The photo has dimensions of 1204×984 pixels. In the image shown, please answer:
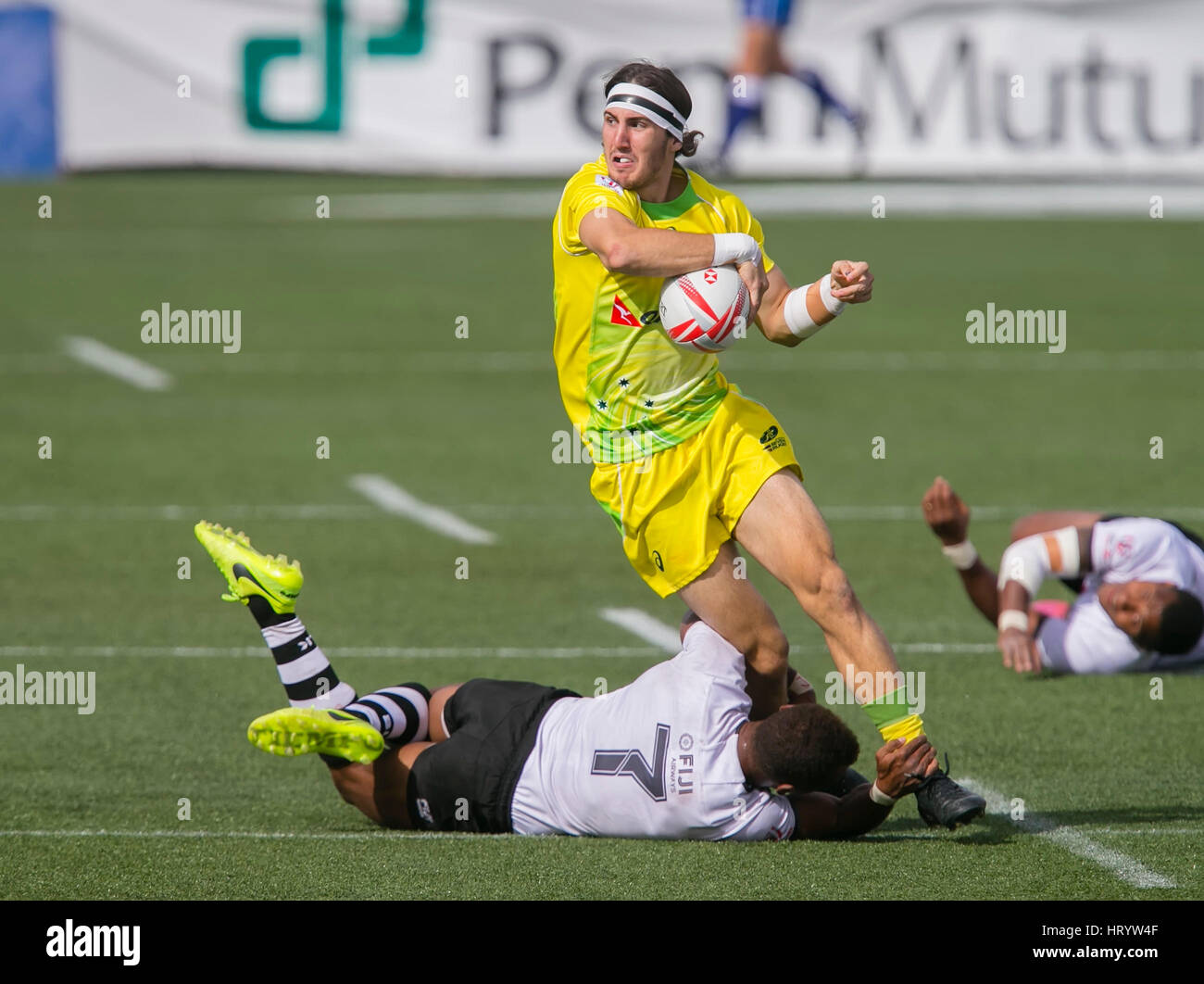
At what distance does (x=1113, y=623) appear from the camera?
9422 millimetres

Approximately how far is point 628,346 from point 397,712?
1554 millimetres

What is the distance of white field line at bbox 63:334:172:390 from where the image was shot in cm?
1717

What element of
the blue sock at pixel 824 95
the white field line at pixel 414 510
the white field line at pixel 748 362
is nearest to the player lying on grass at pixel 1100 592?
the white field line at pixel 414 510

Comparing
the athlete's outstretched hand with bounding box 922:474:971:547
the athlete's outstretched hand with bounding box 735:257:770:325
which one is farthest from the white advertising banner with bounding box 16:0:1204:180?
the athlete's outstretched hand with bounding box 735:257:770:325

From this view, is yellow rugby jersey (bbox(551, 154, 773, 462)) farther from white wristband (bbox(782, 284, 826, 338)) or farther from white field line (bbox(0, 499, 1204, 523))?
white field line (bbox(0, 499, 1204, 523))

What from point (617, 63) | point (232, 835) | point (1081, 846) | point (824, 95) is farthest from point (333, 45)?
point (1081, 846)

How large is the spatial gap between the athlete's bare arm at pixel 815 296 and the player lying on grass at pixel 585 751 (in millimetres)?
1105

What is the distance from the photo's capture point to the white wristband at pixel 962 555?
9.66 meters

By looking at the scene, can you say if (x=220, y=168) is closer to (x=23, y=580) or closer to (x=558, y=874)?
(x=23, y=580)

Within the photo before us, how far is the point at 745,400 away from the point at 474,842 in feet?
6.08

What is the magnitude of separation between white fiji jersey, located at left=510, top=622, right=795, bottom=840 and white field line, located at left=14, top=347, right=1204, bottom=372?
1078 centimetres

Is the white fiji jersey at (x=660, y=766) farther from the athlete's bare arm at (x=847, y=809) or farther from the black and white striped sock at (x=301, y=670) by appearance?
the black and white striped sock at (x=301, y=670)

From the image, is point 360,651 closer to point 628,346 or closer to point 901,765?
point 628,346
